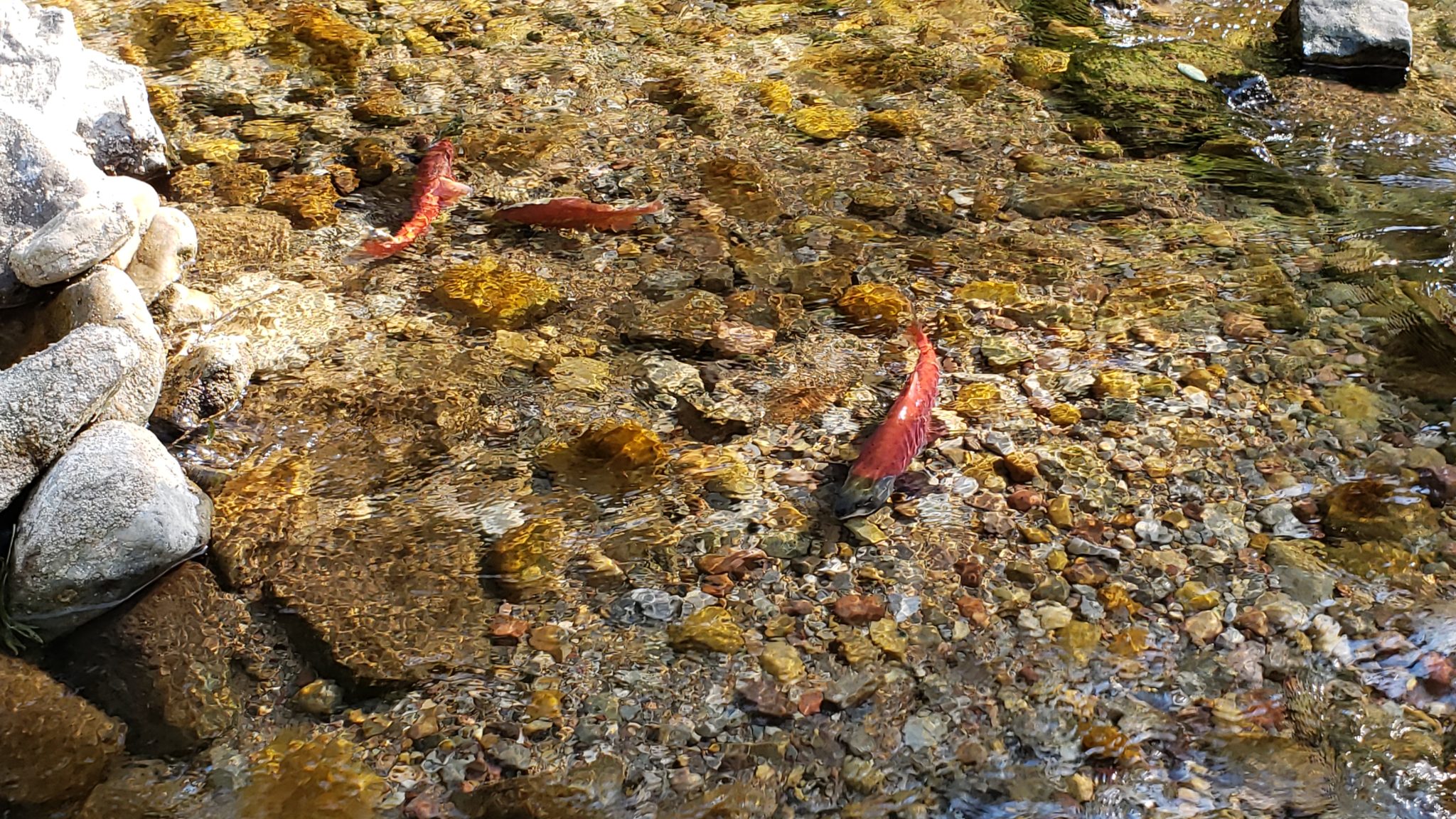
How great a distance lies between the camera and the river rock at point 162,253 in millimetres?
4652

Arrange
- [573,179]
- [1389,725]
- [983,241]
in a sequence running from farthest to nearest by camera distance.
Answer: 1. [573,179]
2. [983,241]
3. [1389,725]

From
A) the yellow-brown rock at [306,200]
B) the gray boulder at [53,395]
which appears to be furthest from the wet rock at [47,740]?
the yellow-brown rock at [306,200]

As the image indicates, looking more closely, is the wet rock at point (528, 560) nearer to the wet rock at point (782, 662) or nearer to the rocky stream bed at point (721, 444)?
the rocky stream bed at point (721, 444)

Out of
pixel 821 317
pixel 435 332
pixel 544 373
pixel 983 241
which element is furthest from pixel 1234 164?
pixel 435 332

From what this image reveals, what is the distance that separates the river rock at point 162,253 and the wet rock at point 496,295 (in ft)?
3.82

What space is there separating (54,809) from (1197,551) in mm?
3830

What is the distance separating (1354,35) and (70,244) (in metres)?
7.54

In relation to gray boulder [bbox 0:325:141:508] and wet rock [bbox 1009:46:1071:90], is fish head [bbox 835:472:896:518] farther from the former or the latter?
wet rock [bbox 1009:46:1071:90]

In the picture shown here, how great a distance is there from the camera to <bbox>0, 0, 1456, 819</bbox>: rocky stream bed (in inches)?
128

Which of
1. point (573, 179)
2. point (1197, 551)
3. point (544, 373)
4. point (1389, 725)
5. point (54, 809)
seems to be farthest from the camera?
point (573, 179)

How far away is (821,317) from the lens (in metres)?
5.09

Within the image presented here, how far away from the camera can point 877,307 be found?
5.10 meters

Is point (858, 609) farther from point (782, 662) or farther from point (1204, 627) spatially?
point (1204, 627)

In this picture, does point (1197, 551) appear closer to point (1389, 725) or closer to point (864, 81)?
point (1389, 725)
